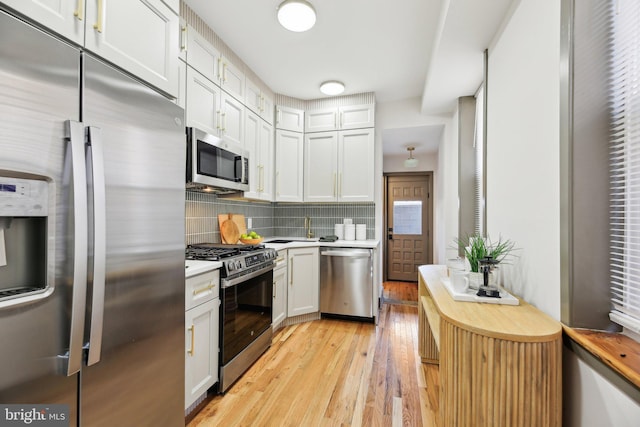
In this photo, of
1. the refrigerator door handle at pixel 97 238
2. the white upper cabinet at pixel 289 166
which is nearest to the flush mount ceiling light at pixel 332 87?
the white upper cabinet at pixel 289 166

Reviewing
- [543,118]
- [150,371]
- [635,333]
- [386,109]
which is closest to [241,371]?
[150,371]

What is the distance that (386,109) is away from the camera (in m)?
3.63

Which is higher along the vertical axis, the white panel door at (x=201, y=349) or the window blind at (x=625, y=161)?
the window blind at (x=625, y=161)

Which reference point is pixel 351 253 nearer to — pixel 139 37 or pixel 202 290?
pixel 202 290

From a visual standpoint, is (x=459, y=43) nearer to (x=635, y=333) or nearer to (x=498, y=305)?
(x=498, y=305)

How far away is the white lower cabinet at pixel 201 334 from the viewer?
1.52 meters

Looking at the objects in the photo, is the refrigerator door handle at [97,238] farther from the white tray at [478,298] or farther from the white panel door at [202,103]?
the white tray at [478,298]

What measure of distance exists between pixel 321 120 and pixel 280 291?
219cm

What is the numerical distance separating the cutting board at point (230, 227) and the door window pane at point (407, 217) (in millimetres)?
3417

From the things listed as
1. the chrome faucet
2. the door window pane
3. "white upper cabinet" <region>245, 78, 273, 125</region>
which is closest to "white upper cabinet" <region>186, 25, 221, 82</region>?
"white upper cabinet" <region>245, 78, 273, 125</region>

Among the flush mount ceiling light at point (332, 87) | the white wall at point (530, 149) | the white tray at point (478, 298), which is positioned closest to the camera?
the white wall at point (530, 149)

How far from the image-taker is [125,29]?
1177 millimetres

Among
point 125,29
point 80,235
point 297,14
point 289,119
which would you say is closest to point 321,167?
point 289,119

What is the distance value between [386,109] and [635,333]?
3274 millimetres
